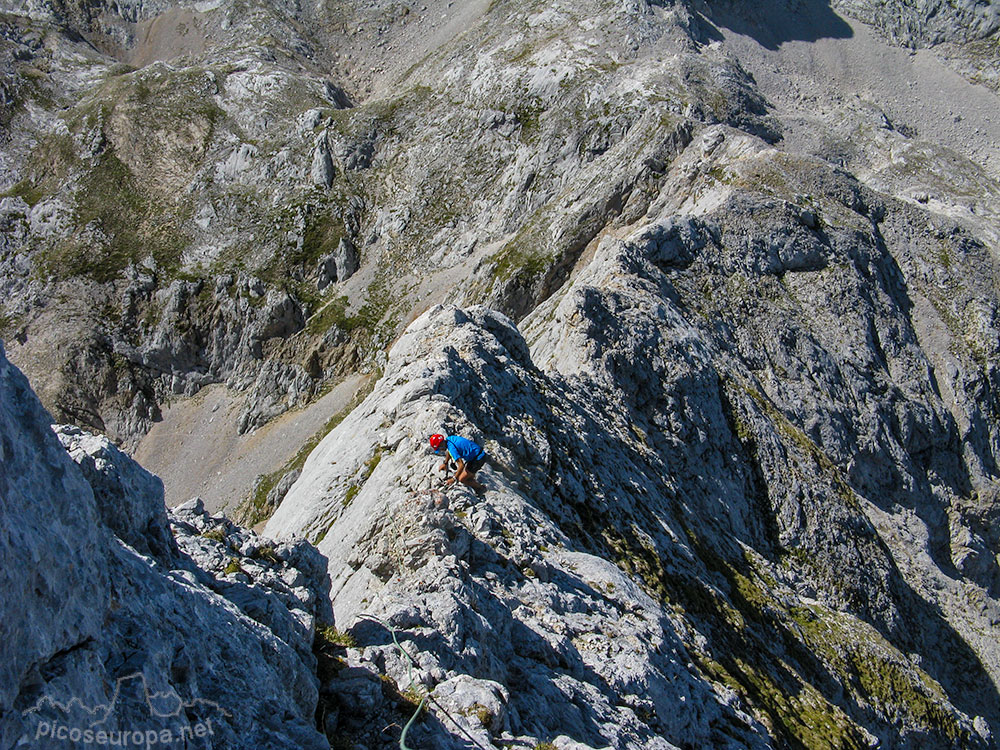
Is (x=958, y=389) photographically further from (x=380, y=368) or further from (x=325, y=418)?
(x=325, y=418)

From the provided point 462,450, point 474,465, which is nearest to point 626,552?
point 474,465

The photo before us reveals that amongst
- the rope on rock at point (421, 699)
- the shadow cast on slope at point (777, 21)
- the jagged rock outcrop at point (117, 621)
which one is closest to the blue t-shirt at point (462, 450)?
the rope on rock at point (421, 699)

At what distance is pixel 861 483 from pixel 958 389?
1301 centimetres

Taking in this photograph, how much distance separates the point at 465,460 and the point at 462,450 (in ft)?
0.80

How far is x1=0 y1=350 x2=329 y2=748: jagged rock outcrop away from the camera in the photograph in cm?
579

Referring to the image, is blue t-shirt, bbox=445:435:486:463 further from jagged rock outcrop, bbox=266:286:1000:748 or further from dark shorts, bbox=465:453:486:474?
jagged rock outcrop, bbox=266:286:1000:748

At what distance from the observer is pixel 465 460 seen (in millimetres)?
16109

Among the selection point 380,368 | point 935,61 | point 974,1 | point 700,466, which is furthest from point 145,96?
point 974,1

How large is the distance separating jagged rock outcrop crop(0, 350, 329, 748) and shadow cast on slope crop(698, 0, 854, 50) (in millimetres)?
111053

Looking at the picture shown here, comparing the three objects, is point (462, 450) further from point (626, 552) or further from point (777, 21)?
point (777, 21)

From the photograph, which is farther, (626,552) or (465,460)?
(626,552)

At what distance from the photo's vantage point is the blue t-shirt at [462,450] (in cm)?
1612

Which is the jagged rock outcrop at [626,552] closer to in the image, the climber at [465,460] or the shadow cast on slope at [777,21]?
the climber at [465,460]

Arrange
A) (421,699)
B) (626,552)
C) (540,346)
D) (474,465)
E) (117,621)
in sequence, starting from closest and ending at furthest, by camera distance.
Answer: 1. (117,621)
2. (421,699)
3. (474,465)
4. (626,552)
5. (540,346)
